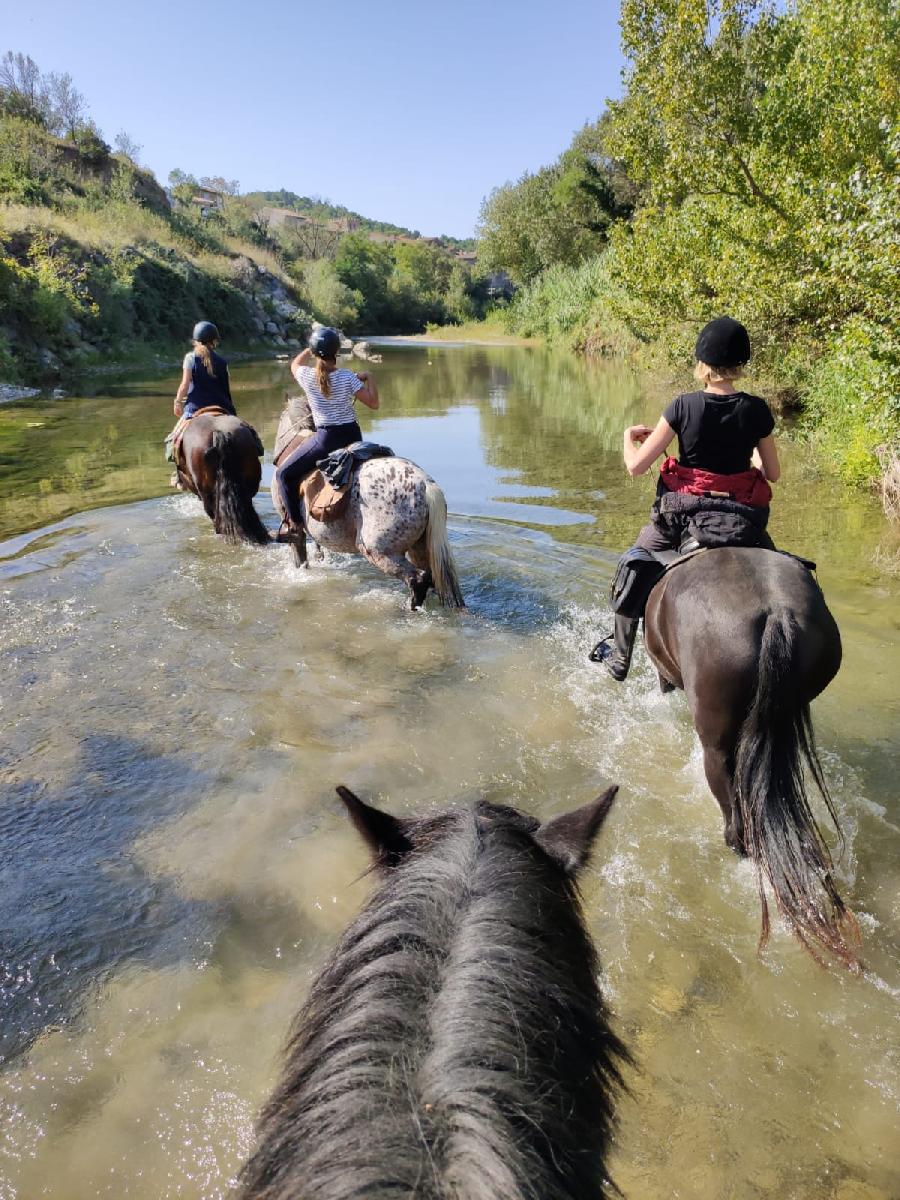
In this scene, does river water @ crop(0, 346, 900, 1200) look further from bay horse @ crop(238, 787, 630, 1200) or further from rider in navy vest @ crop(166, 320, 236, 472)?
rider in navy vest @ crop(166, 320, 236, 472)

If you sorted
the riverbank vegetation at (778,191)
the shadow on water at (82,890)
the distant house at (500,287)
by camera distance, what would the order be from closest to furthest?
1. the shadow on water at (82,890)
2. the riverbank vegetation at (778,191)
3. the distant house at (500,287)

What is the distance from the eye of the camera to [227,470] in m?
7.98

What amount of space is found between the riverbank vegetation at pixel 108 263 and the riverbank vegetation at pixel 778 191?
1747cm

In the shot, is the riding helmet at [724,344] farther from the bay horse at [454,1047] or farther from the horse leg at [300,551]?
the horse leg at [300,551]

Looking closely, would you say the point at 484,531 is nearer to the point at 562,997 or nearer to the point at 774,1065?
the point at 774,1065

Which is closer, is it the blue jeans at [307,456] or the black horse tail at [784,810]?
the black horse tail at [784,810]

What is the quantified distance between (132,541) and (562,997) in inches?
318

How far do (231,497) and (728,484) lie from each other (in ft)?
18.9

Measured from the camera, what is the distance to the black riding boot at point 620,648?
15.3ft

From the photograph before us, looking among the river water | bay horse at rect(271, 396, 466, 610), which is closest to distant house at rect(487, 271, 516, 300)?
bay horse at rect(271, 396, 466, 610)

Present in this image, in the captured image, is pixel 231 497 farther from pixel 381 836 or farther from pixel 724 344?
pixel 381 836

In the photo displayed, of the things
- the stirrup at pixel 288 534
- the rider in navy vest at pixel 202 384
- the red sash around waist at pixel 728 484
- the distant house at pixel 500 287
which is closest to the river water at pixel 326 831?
the stirrup at pixel 288 534

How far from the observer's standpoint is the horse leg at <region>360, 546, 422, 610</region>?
21.2ft

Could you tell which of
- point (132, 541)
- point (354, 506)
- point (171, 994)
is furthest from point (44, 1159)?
point (132, 541)
